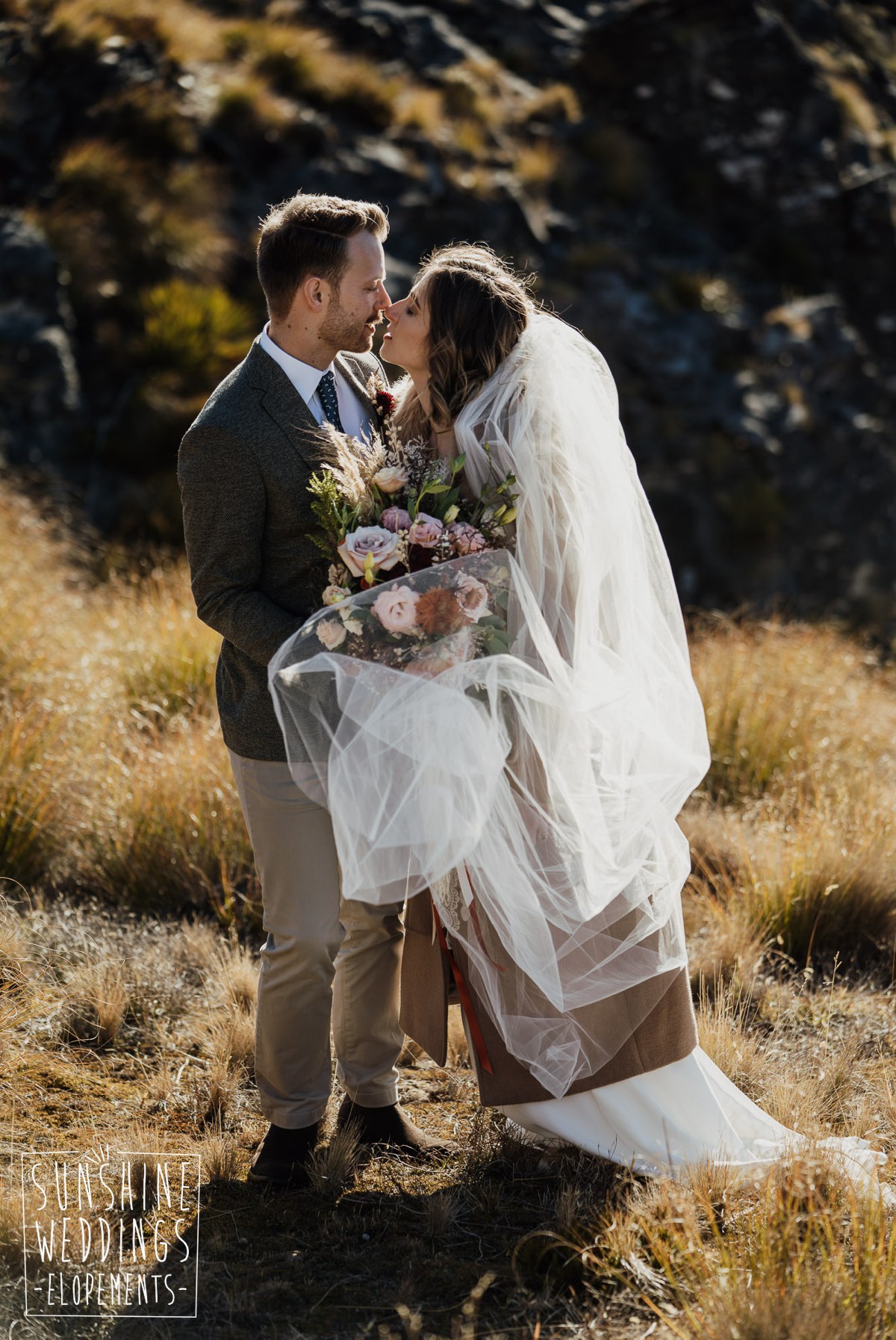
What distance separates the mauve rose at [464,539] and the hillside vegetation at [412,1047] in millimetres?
1649

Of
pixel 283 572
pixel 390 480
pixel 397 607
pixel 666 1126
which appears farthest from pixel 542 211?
pixel 666 1126

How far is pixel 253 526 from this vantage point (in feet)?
10.0

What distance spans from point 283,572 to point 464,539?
0.57 meters

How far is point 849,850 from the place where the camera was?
4918 millimetres

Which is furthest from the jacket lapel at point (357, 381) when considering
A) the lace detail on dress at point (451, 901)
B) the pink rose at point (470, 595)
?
the lace detail on dress at point (451, 901)

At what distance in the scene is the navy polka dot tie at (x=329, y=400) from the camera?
3297 millimetres

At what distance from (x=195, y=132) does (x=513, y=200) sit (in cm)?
370

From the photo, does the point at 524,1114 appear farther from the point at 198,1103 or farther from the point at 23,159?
the point at 23,159

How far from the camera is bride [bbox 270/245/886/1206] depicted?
281 cm

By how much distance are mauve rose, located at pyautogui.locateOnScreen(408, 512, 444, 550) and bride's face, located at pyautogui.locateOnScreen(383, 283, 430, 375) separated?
21.6 inches

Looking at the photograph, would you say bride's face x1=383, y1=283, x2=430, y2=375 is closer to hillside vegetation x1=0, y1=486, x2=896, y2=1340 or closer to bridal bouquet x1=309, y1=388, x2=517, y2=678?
bridal bouquet x1=309, y1=388, x2=517, y2=678

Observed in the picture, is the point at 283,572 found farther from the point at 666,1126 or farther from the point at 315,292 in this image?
Answer: the point at 666,1126

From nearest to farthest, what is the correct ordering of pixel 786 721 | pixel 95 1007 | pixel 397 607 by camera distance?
pixel 397 607, pixel 95 1007, pixel 786 721

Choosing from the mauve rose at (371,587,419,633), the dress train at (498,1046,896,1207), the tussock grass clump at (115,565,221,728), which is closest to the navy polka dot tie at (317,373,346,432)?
the mauve rose at (371,587,419,633)
